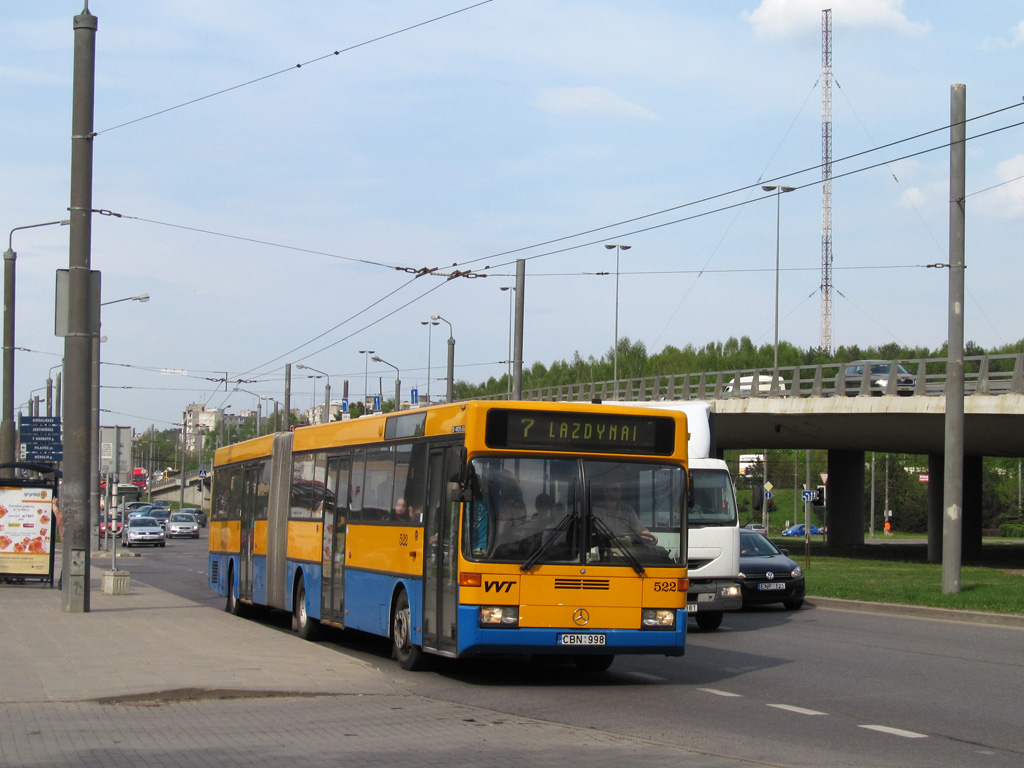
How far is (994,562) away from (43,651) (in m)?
37.1

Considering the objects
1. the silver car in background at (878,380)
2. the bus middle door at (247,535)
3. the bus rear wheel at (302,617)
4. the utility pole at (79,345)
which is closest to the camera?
the bus rear wheel at (302,617)

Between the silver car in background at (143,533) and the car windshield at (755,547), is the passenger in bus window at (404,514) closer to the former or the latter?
the car windshield at (755,547)

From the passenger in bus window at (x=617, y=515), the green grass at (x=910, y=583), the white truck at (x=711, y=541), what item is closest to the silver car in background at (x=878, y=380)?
the green grass at (x=910, y=583)

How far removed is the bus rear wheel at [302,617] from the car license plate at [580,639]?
5.87 m

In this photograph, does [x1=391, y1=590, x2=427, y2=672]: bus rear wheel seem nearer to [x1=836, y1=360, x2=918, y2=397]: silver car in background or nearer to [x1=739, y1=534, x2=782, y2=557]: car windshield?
[x1=739, y1=534, x2=782, y2=557]: car windshield

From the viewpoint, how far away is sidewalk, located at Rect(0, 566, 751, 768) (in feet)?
26.8

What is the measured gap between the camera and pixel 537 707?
10.8 metres

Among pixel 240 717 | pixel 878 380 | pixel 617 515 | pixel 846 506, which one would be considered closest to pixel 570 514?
pixel 617 515

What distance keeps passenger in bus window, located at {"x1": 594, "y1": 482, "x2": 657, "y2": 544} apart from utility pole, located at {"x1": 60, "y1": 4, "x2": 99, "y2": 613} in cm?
841

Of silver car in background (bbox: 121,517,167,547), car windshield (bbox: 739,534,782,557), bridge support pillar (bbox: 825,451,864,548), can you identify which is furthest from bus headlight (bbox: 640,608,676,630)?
silver car in background (bbox: 121,517,167,547)

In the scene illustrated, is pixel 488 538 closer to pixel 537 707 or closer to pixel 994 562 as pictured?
pixel 537 707

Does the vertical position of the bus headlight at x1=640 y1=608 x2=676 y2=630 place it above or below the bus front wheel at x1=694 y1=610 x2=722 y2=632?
above

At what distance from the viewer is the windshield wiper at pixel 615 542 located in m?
11.7

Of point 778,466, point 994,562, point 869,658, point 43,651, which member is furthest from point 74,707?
point 778,466
